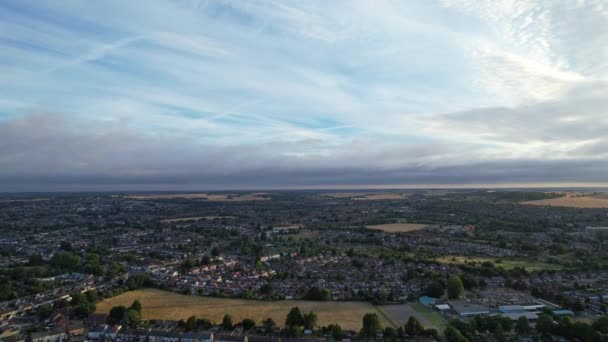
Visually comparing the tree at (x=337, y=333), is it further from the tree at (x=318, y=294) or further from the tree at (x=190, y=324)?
the tree at (x=190, y=324)

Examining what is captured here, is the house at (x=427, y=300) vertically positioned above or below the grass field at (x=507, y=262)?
above

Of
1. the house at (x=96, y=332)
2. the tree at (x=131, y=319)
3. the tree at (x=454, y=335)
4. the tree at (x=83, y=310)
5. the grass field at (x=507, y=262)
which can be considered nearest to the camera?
the tree at (x=454, y=335)

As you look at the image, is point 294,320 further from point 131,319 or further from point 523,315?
point 523,315

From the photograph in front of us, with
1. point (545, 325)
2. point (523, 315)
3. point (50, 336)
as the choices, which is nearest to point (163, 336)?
point (50, 336)

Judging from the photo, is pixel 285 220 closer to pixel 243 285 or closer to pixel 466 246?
pixel 466 246

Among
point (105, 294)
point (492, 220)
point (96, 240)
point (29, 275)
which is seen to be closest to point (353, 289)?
point (105, 294)

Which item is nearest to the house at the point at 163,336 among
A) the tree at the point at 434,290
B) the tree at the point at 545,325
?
the tree at the point at 434,290
